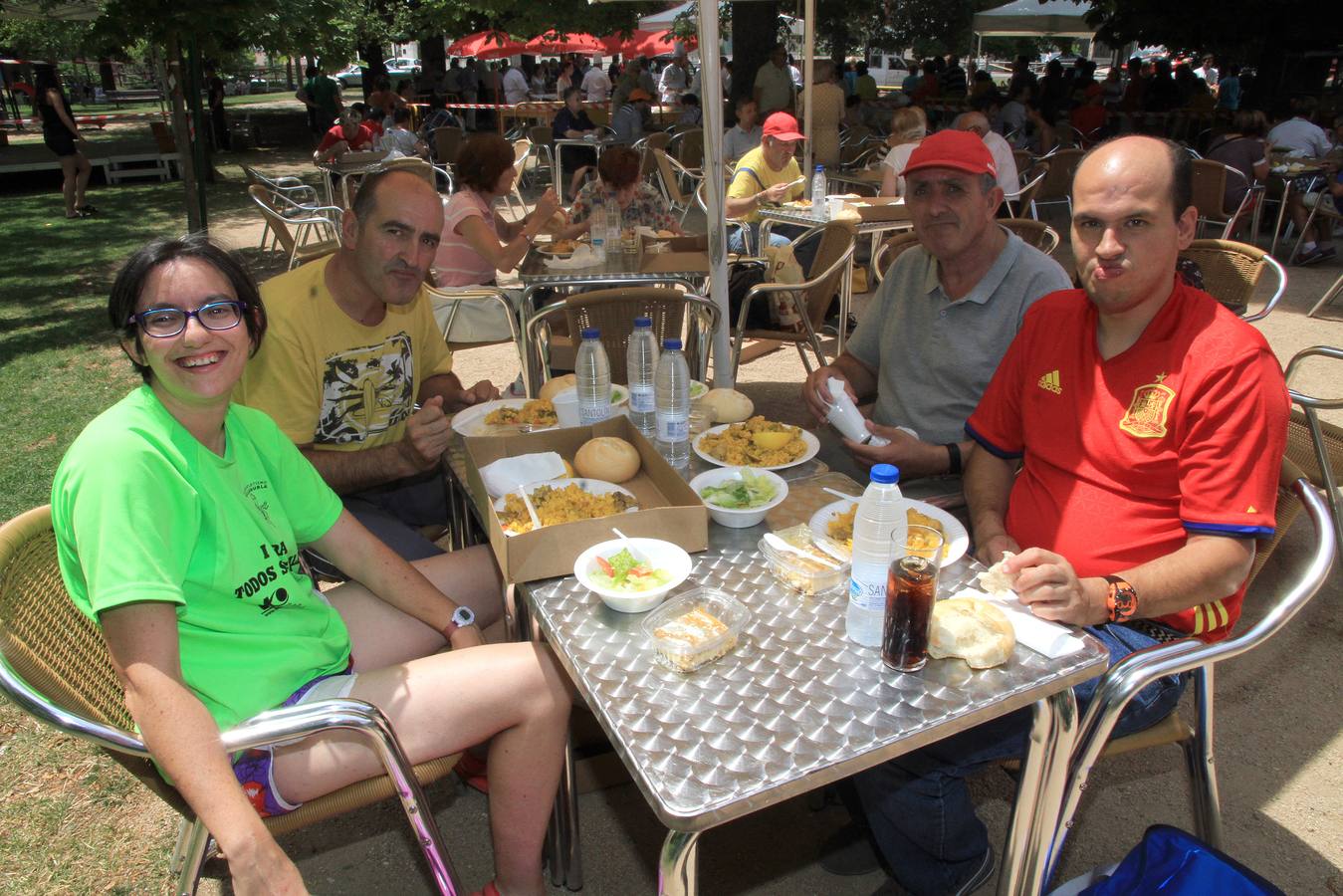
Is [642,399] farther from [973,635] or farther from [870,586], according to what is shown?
[973,635]

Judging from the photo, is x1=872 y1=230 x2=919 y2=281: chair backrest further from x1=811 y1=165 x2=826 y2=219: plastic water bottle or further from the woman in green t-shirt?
the woman in green t-shirt

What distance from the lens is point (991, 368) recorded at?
2.72m

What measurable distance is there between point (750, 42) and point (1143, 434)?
1539cm

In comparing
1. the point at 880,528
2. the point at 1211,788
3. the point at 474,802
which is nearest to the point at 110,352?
the point at 474,802

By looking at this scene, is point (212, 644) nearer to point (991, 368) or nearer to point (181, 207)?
point (991, 368)

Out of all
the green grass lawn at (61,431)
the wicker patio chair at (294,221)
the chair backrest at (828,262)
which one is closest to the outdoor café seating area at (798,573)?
the green grass lawn at (61,431)

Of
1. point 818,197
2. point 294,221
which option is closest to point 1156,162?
point 818,197

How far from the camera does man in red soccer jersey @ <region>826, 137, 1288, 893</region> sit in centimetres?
173

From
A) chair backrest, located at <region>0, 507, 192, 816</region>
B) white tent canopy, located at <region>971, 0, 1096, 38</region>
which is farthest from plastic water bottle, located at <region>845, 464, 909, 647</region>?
white tent canopy, located at <region>971, 0, 1096, 38</region>

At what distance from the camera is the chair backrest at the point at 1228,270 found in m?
4.27

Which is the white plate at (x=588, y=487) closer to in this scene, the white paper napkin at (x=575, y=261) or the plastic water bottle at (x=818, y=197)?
the white paper napkin at (x=575, y=261)

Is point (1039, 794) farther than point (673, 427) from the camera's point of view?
No

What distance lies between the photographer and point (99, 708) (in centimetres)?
162

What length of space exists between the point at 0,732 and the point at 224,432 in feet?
6.10
